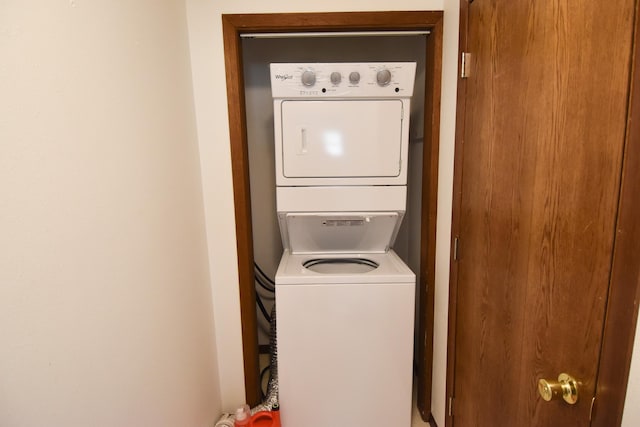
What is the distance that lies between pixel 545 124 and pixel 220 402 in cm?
211

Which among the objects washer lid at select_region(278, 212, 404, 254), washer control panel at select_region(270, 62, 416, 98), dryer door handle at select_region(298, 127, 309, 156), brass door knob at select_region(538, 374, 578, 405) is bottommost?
brass door knob at select_region(538, 374, 578, 405)

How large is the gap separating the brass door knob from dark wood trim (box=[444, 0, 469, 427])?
0.62 meters

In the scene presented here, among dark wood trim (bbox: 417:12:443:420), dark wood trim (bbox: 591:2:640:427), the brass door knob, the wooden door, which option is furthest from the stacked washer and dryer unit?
dark wood trim (bbox: 591:2:640:427)

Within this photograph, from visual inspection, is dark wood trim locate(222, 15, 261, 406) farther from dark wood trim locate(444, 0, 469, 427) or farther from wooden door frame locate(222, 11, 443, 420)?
dark wood trim locate(444, 0, 469, 427)

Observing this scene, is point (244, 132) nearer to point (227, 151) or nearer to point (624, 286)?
point (227, 151)

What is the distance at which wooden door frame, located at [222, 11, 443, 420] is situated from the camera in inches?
59.0

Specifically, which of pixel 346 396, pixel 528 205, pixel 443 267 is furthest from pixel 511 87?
pixel 346 396

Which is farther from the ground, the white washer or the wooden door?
the wooden door

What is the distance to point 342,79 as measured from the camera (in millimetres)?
1529

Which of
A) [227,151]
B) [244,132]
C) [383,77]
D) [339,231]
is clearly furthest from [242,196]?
[383,77]

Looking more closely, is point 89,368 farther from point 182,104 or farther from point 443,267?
point 443,267

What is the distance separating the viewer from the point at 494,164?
3.42 ft

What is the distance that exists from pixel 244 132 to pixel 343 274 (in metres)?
0.95

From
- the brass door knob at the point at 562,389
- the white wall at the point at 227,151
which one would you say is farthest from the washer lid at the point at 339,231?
the brass door knob at the point at 562,389
